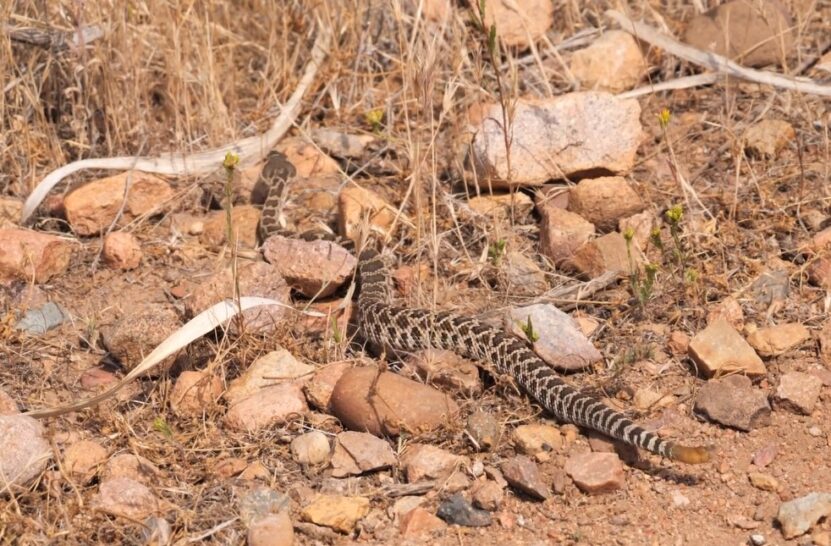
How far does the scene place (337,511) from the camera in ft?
17.4

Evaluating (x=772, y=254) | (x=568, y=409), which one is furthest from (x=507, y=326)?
(x=772, y=254)

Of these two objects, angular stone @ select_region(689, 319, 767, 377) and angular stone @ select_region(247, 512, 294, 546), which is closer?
angular stone @ select_region(247, 512, 294, 546)

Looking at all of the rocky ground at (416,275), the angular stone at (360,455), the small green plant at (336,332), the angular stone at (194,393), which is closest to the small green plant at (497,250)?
the rocky ground at (416,275)

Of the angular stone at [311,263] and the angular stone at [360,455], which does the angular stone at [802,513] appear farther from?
the angular stone at [311,263]

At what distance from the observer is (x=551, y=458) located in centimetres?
569

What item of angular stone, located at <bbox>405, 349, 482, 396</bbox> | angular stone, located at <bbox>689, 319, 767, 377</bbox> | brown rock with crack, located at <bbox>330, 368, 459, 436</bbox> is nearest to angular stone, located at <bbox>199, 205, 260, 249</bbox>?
angular stone, located at <bbox>405, 349, 482, 396</bbox>

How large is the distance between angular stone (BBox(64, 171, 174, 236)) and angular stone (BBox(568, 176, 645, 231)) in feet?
10.0

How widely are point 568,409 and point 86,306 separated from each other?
336 centimetres

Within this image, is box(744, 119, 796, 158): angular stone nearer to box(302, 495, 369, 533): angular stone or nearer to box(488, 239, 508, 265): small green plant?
box(488, 239, 508, 265): small green plant

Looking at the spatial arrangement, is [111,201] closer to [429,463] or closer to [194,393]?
[194,393]

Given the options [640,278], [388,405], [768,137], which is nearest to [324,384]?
[388,405]

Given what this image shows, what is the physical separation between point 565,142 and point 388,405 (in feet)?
8.70

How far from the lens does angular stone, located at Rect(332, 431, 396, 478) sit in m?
5.63

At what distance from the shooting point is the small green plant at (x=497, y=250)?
696cm
